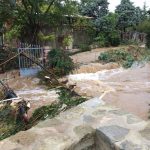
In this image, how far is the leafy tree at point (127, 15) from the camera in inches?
965

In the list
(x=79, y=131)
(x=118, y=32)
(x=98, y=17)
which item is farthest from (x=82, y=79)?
(x=98, y=17)

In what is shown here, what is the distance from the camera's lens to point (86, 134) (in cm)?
374

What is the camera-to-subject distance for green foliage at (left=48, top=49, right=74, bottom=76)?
12.8 m

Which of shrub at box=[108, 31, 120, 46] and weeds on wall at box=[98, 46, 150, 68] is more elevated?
shrub at box=[108, 31, 120, 46]

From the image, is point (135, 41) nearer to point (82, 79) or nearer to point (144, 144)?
point (82, 79)

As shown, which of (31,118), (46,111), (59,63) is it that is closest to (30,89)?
(59,63)

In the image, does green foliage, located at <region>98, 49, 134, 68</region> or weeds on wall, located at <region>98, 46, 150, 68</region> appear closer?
green foliage, located at <region>98, 49, 134, 68</region>

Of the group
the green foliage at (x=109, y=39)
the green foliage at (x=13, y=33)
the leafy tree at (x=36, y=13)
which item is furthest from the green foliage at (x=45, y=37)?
the green foliage at (x=109, y=39)

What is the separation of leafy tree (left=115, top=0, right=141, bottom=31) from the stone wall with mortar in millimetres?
21006

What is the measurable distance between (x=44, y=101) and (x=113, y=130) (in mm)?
5380

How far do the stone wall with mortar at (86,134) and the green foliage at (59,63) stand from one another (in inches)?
332

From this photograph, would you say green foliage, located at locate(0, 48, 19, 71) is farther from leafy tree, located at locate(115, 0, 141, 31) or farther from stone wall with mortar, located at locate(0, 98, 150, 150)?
leafy tree, located at locate(115, 0, 141, 31)

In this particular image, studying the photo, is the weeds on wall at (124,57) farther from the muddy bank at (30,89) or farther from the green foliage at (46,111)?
the green foliage at (46,111)

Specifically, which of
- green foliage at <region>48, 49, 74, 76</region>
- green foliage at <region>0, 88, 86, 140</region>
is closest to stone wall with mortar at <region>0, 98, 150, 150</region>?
green foliage at <region>0, 88, 86, 140</region>
